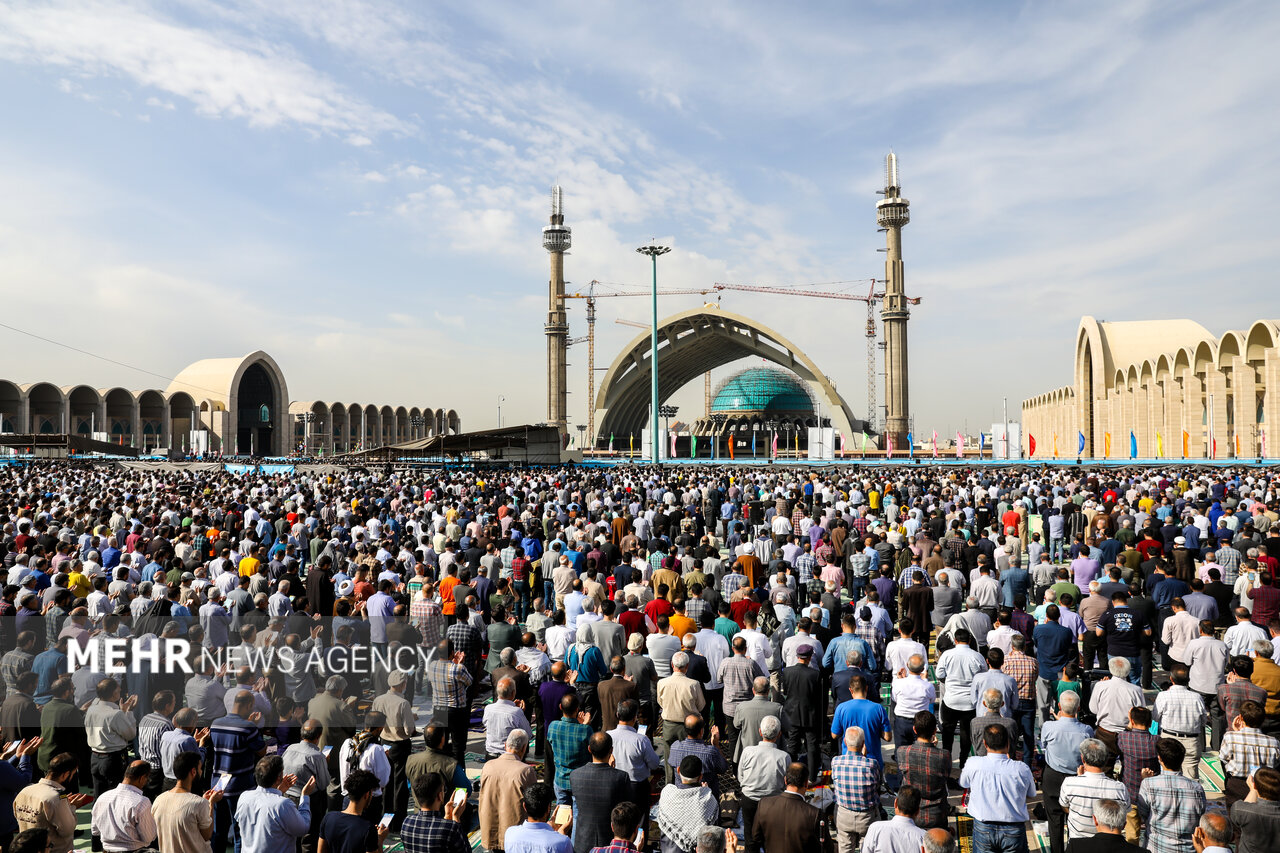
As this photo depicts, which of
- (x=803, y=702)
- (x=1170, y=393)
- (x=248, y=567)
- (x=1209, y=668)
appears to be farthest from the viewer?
(x=1170, y=393)

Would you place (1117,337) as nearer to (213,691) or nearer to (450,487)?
(450,487)

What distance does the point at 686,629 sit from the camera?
7.77 m

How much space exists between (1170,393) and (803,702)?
50.7 metres

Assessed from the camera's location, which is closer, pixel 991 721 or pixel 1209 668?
pixel 991 721

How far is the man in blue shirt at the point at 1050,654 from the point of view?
7.18 metres

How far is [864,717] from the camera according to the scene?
5590 mm

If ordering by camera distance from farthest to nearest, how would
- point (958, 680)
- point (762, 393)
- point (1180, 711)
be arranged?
point (762, 393) < point (958, 680) < point (1180, 711)

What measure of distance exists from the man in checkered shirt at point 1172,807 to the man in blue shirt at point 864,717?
5.09ft

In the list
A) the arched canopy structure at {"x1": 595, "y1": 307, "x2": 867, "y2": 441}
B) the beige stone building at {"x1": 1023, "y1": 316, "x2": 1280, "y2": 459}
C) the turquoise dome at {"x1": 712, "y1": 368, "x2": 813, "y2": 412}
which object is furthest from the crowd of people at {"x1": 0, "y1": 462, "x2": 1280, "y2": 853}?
the turquoise dome at {"x1": 712, "y1": 368, "x2": 813, "y2": 412}

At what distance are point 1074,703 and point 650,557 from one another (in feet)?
21.5

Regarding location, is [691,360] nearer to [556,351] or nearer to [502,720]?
[556,351]

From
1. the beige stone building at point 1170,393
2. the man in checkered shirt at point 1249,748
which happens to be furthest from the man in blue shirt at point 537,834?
the beige stone building at point 1170,393

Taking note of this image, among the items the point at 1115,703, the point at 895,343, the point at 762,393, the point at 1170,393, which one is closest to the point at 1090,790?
the point at 1115,703

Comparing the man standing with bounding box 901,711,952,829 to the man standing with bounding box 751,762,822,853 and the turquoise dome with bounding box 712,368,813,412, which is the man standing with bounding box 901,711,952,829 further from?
the turquoise dome with bounding box 712,368,813,412
